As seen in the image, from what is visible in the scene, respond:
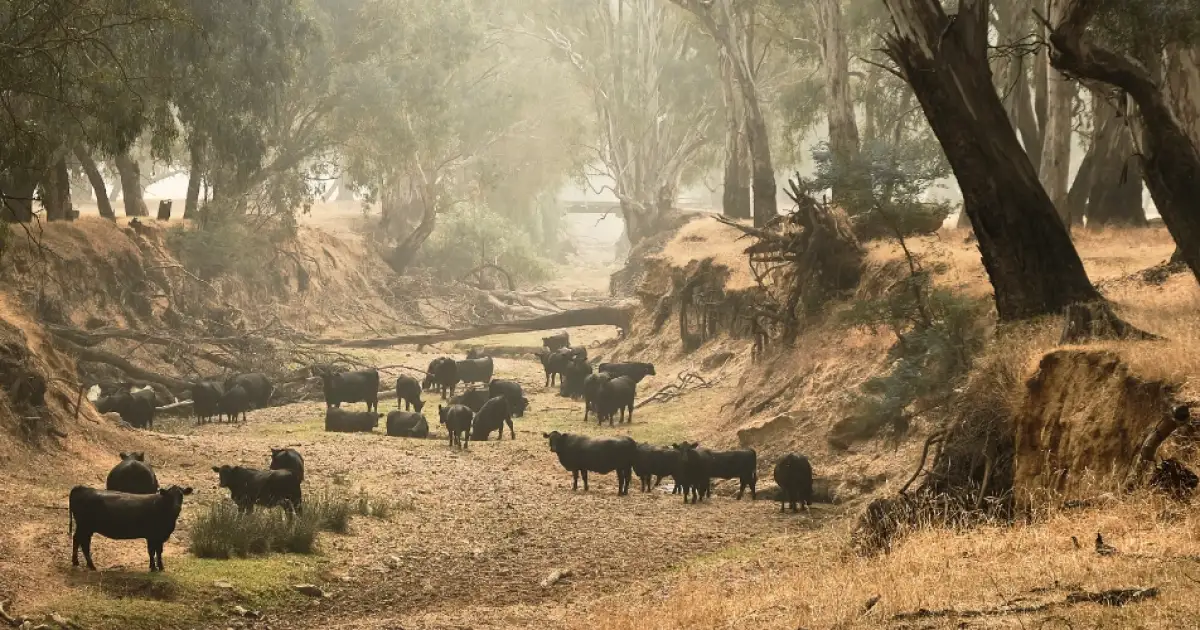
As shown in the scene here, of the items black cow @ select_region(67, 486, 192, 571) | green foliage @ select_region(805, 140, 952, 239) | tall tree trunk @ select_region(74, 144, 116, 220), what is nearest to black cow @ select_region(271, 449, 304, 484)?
black cow @ select_region(67, 486, 192, 571)

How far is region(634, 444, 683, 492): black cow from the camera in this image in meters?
18.6

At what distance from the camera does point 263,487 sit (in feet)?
50.1

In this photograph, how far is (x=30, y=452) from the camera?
1695 centimetres

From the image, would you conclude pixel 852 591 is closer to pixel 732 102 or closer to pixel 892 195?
pixel 892 195

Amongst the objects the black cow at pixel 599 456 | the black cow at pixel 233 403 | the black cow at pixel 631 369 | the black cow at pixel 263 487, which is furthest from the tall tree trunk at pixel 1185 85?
the black cow at pixel 233 403

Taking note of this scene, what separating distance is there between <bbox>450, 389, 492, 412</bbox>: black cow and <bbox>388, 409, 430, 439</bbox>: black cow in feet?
6.74

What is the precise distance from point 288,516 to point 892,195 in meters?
15.4

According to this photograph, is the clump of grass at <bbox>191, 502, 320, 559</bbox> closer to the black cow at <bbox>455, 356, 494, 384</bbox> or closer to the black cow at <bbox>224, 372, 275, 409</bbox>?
the black cow at <bbox>224, 372, 275, 409</bbox>

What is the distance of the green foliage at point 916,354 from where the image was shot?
1764cm

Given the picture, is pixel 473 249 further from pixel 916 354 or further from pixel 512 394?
pixel 916 354

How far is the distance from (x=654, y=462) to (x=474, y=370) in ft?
44.4

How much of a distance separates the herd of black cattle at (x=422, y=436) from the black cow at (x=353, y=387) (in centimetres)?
2

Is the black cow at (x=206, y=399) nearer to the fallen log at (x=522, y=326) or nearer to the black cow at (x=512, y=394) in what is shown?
the black cow at (x=512, y=394)

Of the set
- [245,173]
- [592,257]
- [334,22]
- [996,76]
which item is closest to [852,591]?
[245,173]
